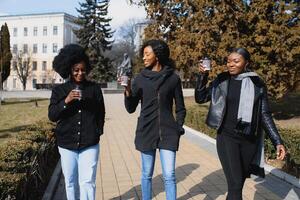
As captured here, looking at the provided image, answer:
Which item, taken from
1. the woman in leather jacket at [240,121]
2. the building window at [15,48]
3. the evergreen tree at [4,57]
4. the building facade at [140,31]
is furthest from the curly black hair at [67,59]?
the building window at [15,48]

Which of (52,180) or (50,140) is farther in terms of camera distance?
(50,140)

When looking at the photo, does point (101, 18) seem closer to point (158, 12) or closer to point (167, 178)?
point (158, 12)

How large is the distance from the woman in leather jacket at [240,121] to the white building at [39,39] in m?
75.4

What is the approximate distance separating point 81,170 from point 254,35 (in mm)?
11937

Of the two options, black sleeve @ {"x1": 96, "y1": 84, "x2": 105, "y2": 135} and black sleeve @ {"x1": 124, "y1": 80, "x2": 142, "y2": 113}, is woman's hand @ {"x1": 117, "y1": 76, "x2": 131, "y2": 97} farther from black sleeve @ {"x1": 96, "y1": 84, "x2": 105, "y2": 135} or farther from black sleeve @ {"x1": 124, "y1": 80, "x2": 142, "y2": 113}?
black sleeve @ {"x1": 96, "y1": 84, "x2": 105, "y2": 135}

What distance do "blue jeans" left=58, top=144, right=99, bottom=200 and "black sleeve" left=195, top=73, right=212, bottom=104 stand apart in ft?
3.85

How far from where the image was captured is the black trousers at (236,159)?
161 inches

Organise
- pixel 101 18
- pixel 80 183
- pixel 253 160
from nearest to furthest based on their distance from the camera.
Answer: pixel 80 183, pixel 253 160, pixel 101 18

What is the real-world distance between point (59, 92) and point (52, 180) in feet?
8.52

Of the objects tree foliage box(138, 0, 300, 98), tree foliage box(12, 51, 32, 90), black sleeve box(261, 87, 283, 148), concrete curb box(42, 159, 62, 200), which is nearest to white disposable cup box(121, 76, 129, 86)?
black sleeve box(261, 87, 283, 148)

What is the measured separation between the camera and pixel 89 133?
4.02 m

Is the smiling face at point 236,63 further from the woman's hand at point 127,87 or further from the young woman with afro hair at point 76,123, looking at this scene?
the young woman with afro hair at point 76,123

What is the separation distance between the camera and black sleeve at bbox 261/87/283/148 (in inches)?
163

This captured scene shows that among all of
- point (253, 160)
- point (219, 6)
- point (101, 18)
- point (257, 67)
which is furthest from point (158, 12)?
point (101, 18)
